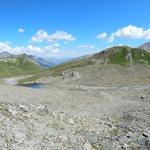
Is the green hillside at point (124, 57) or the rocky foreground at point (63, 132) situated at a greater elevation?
the green hillside at point (124, 57)

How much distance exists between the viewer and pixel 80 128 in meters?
31.6

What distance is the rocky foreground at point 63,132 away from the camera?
83.9 feet

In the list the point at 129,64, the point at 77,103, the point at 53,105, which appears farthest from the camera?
the point at 129,64

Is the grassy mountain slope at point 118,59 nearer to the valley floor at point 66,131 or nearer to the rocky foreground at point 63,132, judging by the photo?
the valley floor at point 66,131

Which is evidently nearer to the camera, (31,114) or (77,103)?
(31,114)

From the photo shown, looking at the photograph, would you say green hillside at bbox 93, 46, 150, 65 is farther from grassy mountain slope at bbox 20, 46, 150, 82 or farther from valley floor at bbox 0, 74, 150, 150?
valley floor at bbox 0, 74, 150, 150

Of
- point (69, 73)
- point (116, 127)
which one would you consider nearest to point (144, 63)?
point (69, 73)

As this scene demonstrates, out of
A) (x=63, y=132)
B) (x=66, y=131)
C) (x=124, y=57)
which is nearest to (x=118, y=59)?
(x=124, y=57)

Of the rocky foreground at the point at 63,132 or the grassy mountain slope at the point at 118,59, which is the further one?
the grassy mountain slope at the point at 118,59

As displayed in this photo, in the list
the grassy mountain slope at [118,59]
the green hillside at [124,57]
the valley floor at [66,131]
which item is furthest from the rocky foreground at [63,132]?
the green hillside at [124,57]

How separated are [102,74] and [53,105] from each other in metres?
101

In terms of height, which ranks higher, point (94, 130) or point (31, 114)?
point (31, 114)

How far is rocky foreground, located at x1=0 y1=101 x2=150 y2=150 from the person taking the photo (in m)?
25.6

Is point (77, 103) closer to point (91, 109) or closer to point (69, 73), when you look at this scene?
point (91, 109)
